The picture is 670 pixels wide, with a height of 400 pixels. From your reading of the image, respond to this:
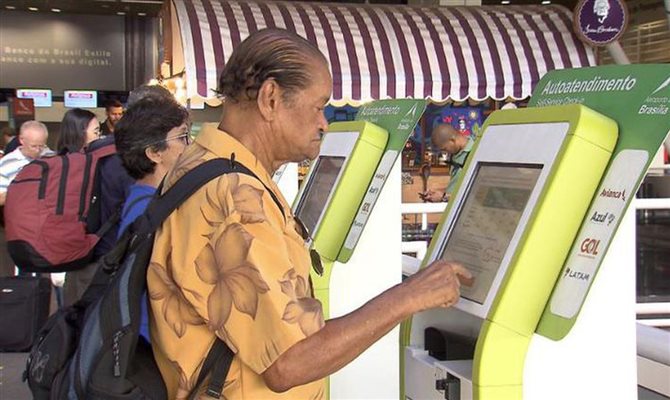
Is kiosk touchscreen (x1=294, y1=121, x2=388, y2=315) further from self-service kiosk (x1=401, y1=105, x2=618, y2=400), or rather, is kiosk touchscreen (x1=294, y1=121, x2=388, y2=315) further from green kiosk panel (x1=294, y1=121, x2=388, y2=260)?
self-service kiosk (x1=401, y1=105, x2=618, y2=400)

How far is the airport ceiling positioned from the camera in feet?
44.9

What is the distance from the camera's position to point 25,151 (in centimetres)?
656

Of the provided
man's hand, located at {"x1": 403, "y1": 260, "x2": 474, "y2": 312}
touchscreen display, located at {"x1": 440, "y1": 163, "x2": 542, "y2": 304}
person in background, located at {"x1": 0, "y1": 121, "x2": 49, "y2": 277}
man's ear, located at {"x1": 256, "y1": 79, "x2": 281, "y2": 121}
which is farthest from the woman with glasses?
person in background, located at {"x1": 0, "y1": 121, "x2": 49, "y2": 277}

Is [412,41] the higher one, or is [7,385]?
[412,41]

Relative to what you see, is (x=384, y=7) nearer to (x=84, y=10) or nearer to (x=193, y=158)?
(x=84, y=10)

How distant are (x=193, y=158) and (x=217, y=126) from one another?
3.4 inches

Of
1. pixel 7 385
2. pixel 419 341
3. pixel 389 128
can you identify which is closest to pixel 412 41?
pixel 7 385

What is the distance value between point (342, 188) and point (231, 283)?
1557 mm

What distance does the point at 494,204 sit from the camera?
182 centimetres

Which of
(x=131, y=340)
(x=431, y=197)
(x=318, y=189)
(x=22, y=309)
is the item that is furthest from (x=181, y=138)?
(x=431, y=197)

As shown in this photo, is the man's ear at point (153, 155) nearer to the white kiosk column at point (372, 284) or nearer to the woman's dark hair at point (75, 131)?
the white kiosk column at point (372, 284)

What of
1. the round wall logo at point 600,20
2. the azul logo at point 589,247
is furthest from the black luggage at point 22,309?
the round wall logo at point 600,20

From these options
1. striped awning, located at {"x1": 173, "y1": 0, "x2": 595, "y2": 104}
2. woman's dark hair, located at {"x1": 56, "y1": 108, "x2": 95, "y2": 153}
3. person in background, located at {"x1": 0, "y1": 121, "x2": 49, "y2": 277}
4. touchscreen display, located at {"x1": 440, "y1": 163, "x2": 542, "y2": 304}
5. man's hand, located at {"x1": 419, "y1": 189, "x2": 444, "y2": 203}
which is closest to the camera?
touchscreen display, located at {"x1": 440, "y1": 163, "x2": 542, "y2": 304}

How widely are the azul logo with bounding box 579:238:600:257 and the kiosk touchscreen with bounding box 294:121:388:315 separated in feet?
4.50
